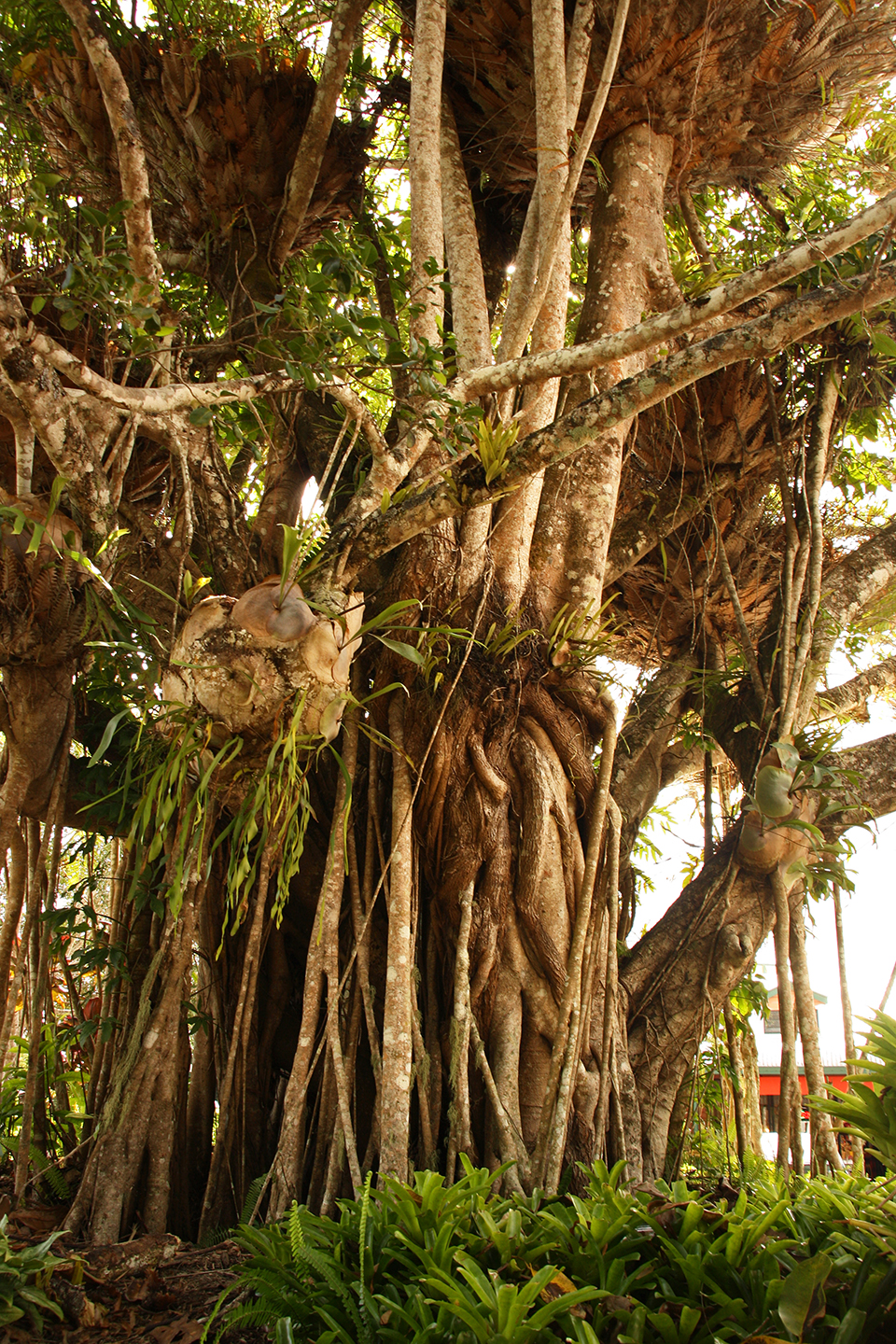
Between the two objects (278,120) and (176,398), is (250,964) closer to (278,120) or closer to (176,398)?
(176,398)

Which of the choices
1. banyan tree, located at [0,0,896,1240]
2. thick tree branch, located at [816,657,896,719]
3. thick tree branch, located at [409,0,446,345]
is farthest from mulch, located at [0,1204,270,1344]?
thick tree branch, located at [816,657,896,719]

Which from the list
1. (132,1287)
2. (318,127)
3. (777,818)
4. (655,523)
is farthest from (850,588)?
(132,1287)

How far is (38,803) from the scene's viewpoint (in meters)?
2.68

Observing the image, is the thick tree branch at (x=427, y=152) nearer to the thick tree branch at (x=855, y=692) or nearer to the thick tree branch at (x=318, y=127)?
the thick tree branch at (x=318, y=127)

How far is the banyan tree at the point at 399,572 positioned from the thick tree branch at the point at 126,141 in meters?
0.01

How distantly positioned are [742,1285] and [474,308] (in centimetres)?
295

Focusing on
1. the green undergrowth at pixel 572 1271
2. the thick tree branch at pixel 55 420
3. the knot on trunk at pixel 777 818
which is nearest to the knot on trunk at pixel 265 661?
the thick tree branch at pixel 55 420

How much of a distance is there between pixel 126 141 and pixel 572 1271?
287cm

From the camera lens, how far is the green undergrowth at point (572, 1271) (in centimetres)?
134

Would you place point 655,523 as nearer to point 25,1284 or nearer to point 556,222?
point 556,222

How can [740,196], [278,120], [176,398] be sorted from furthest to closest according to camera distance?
[740,196]
[278,120]
[176,398]

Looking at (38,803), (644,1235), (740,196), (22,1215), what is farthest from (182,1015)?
(740,196)

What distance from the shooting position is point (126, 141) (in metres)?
2.17

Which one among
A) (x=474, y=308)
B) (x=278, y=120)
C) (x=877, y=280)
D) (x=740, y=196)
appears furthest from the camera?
(x=740, y=196)
